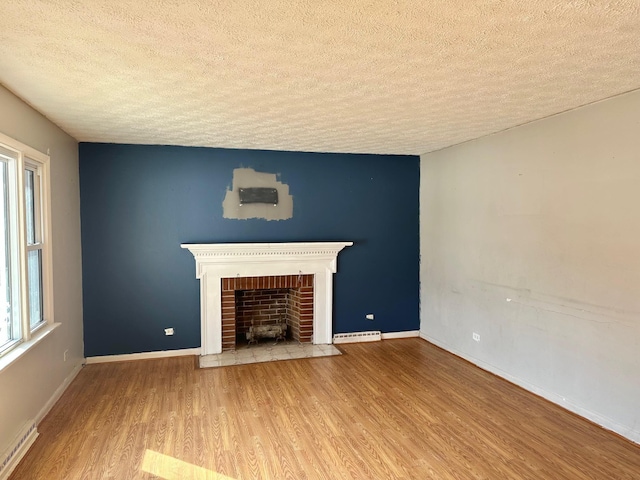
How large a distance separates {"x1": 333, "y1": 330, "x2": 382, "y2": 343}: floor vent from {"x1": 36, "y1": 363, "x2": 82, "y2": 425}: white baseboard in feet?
9.39

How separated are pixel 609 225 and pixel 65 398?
4.60 meters

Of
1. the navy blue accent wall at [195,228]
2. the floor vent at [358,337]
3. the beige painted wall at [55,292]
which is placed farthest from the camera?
the floor vent at [358,337]

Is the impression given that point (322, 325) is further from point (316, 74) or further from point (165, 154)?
point (316, 74)

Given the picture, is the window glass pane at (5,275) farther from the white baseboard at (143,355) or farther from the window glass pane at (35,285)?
the white baseboard at (143,355)

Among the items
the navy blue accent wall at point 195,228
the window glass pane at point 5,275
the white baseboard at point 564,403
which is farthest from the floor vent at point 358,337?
the window glass pane at point 5,275

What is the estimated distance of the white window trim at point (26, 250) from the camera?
9.27ft

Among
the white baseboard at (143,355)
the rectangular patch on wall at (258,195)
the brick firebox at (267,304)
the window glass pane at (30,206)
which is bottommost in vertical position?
the white baseboard at (143,355)

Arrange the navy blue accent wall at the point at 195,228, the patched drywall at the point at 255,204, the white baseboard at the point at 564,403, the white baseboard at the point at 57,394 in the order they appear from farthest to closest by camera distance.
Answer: the patched drywall at the point at 255,204 < the navy blue accent wall at the point at 195,228 < the white baseboard at the point at 57,394 < the white baseboard at the point at 564,403

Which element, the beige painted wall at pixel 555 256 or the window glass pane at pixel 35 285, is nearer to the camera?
the beige painted wall at pixel 555 256

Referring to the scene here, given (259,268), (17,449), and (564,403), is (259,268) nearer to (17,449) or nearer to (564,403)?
(17,449)

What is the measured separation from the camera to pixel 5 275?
2930mm

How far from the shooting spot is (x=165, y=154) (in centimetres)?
473

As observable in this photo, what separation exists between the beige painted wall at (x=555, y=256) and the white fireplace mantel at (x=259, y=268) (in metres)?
1.46

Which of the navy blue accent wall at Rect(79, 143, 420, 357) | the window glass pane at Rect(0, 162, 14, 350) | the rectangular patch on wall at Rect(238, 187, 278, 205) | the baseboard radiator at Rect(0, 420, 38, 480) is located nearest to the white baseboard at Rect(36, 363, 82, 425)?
the baseboard radiator at Rect(0, 420, 38, 480)
